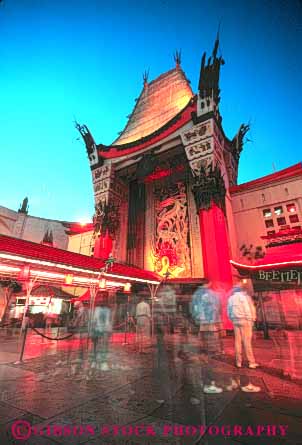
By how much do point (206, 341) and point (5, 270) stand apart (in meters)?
8.43

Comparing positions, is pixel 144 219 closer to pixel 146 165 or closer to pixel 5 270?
pixel 146 165

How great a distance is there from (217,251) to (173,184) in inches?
323

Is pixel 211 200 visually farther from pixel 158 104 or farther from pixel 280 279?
pixel 158 104

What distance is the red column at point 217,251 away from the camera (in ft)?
35.3

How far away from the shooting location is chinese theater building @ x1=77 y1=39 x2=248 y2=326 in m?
12.9

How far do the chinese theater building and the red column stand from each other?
0.05 meters

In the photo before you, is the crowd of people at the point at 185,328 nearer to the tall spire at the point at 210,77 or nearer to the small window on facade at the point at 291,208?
the small window on facade at the point at 291,208

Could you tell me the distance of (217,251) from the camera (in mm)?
11453

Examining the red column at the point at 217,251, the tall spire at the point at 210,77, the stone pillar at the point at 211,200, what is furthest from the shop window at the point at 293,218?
the tall spire at the point at 210,77

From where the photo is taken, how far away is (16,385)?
12.3 ft

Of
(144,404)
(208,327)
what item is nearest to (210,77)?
(208,327)

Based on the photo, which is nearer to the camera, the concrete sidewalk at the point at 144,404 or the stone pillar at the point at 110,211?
the concrete sidewalk at the point at 144,404

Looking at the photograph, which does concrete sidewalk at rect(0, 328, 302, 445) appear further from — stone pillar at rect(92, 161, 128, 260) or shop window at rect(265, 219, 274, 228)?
stone pillar at rect(92, 161, 128, 260)

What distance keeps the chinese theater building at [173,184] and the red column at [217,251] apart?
52 mm
